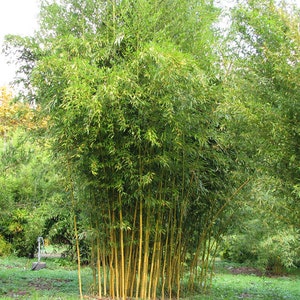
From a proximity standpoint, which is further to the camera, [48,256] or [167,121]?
[48,256]

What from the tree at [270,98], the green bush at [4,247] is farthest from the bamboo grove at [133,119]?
the green bush at [4,247]

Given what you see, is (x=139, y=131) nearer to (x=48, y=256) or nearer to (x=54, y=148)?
(x=54, y=148)

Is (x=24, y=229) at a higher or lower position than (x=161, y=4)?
lower

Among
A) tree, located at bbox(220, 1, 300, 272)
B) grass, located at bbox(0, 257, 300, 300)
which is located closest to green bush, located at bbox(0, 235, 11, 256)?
grass, located at bbox(0, 257, 300, 300)

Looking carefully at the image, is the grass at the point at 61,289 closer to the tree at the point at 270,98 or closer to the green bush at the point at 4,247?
the green bush at the point at 4,247

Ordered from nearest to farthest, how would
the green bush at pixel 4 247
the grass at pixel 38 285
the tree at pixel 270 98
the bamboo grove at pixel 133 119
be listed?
the tree at pixel 270 98
the bamboo grove at pixel 133 119
the grass at pixel 38 285
the green bush at pixel 4 247

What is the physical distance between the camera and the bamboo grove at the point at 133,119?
4121 millimetres

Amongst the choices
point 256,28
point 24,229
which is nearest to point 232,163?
point 256,28

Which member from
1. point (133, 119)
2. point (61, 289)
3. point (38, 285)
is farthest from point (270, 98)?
point (38, 285)

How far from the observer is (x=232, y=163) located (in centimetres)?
541

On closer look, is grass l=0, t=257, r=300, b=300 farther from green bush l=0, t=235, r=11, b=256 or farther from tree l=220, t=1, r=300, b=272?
tree l=220, t=1, r=300, b=272

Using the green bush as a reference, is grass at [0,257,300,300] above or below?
below

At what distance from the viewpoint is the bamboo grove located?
4121mm

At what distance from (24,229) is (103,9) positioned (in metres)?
7.50
